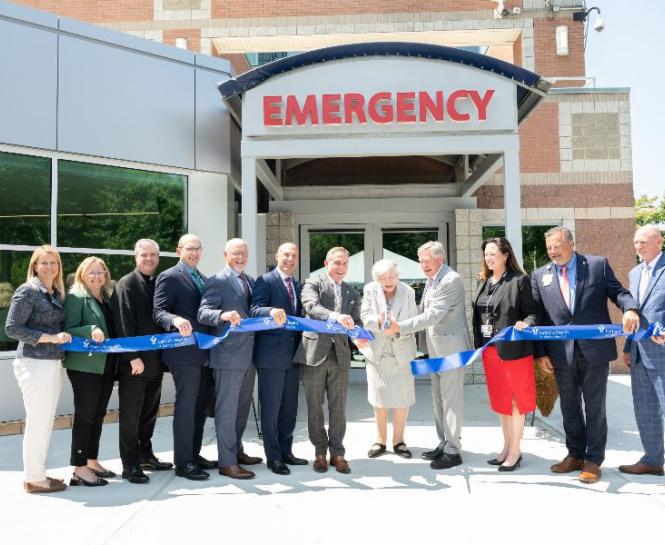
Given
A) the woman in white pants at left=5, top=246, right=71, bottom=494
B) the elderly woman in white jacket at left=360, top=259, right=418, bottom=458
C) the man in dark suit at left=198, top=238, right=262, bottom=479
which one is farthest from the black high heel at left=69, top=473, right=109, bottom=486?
the elderly woman in white jacket at left=360, top=259, right=418, bottom=458

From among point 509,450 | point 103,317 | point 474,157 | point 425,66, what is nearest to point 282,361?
point 103,317

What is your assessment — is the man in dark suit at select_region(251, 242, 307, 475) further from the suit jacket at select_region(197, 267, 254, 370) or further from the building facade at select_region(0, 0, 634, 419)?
the building facade at select_region(0, 0, 634, 419)

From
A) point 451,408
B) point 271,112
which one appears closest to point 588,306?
point 451,408

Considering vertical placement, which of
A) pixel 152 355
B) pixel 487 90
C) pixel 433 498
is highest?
pixel 487 90

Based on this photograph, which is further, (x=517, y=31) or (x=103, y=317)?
(x=517, y=31)

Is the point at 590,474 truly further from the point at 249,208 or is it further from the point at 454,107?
the point at 249,208

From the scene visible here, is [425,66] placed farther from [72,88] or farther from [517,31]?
[517,31]

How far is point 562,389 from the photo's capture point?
16.3 feet

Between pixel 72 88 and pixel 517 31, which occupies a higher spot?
pixel 517 31

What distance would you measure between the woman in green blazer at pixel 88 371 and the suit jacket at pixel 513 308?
331cm

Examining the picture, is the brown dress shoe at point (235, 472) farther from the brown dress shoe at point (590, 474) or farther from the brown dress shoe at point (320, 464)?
the brown dress shoe at point (590, 474)

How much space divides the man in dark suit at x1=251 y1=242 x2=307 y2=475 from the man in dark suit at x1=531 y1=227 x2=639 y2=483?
85.5 inches

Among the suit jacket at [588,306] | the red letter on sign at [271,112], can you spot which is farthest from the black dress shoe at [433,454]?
the red letter on sign at [271,112]

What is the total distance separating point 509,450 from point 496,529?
4.84ft
